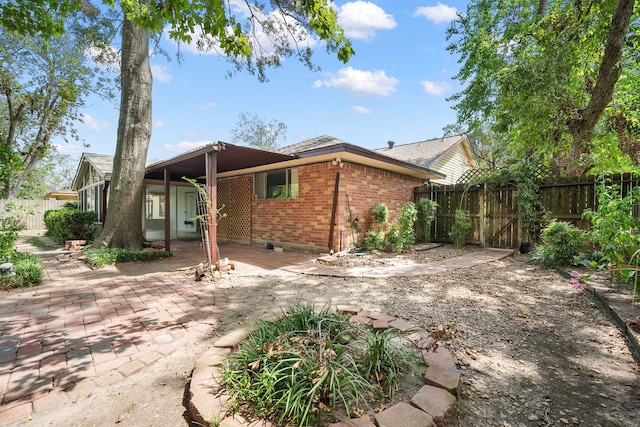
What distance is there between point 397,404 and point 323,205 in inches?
238

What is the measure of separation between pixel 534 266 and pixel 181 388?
266 inches

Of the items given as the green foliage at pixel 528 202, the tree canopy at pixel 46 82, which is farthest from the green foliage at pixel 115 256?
the green foliage at pixel 528 202

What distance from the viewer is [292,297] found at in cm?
393

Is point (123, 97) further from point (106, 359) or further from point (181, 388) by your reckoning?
point (181, 388)

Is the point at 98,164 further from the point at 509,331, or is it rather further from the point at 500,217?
the point at 500,217

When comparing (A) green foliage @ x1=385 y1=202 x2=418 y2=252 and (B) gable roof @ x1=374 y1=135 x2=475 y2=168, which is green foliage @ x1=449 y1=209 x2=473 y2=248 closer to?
(A) green foliage @ x1=385 y1=202 x2=418 y2=252

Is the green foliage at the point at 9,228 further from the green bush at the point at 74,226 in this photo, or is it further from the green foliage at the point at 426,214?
the green foliage at the point at 426,214

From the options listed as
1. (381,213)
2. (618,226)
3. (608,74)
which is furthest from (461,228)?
(618,226)

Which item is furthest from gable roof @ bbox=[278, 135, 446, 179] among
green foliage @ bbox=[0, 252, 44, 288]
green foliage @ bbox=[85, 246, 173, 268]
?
green foliage @ bbox=[0, 252, 44, 288]

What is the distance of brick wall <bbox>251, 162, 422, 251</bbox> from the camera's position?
7.30m

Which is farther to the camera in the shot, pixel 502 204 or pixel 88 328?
pixel 502 204

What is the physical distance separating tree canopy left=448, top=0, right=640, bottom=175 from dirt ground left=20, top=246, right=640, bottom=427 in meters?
4.99

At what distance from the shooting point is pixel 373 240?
7.67 meters

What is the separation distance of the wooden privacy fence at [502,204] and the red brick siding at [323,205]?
1547 millimetres
